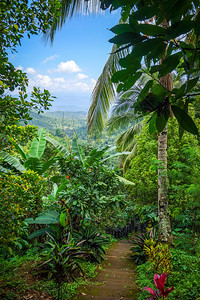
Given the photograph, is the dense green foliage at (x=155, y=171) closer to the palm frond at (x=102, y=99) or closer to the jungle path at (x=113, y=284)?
the palm frond at (x=102, y=99)

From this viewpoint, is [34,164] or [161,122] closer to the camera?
[161,122]

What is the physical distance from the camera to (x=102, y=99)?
5758 millimetres

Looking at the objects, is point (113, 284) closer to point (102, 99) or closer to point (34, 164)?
point (34, 164)

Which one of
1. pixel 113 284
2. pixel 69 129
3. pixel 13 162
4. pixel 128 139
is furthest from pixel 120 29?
pixel 69 129

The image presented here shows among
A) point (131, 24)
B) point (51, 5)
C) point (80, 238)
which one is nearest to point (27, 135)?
point (51, 5)

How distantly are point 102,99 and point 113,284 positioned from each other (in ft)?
14.6

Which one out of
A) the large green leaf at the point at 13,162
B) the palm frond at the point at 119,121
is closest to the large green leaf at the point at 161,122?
the large green leaf at the point at 13,162

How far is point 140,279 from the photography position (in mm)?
3508

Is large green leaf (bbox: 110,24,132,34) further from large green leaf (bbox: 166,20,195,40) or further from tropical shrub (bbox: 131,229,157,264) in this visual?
tropical shrub (bbox: 131,229,157,264)

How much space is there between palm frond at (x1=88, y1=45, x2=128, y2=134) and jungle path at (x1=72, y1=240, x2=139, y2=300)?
360cm

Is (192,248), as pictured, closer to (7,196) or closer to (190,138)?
(190,138)

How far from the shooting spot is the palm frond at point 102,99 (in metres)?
5.59

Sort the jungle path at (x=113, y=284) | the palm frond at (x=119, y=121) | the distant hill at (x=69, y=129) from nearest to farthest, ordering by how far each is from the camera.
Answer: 1. the jungle path at (x=113, y=284)
2. the distant hill at (x=69, y=129)
3. the palm frond at (x=119, y=121)

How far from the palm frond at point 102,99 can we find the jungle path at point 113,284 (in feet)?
11.8
